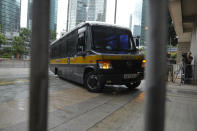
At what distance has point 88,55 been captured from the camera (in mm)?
5926

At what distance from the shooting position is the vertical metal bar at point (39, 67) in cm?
82

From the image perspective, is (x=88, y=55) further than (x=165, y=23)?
Yes

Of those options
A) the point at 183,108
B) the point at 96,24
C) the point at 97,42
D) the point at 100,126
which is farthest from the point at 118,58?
the point at 100,126

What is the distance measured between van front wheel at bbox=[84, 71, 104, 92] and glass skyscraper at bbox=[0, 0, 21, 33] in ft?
204

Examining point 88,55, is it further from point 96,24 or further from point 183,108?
point 183,108

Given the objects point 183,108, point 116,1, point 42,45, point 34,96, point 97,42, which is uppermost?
point 116,1

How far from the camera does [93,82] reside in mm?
5824

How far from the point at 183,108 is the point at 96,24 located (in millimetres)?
3871

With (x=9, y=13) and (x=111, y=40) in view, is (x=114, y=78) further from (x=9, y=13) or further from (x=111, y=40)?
(x=9, y=13)

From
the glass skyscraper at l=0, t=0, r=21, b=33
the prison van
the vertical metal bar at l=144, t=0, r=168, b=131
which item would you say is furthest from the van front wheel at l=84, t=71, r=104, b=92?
the glass skyscraper at l=0, t=0, r=21, b=33

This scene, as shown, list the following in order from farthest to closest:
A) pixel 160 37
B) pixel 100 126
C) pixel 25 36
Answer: pixel 25 36, pixel 100 126, pixel 160 37

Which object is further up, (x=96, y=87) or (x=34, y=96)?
(x=34, y=96)

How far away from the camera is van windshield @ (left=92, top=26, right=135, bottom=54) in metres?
5.86

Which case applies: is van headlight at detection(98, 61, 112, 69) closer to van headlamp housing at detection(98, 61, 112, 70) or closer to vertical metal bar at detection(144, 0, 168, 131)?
van headlamp housing at detection(98, 61, 112, 70)
